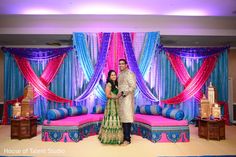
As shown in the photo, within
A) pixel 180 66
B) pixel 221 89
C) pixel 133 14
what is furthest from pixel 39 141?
pixel 221 89

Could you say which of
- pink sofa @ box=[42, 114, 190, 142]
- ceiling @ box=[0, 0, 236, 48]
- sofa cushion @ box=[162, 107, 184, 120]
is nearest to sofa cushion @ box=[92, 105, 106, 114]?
pink sofa @ box=[42, 114, 190, 142]

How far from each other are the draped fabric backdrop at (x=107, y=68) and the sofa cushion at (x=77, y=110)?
32 centimetres

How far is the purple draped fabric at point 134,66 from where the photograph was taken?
6.49 meters

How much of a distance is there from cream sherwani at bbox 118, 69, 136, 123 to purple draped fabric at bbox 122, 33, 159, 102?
61.7 inches

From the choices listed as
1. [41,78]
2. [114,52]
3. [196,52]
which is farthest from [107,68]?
[196,52]

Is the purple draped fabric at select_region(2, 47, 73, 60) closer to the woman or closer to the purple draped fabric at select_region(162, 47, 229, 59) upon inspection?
the woman

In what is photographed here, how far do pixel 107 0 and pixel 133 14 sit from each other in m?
1.21

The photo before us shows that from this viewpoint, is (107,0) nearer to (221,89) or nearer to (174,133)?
(174,133)

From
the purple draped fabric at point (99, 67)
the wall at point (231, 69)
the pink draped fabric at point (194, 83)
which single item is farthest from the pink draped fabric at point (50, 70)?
the pink draped fabric at point (194, 83)

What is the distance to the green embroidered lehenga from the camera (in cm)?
476

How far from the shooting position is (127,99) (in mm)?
4867

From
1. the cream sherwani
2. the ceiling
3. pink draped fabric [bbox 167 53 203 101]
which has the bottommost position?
the cream sherwani

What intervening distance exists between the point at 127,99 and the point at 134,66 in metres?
1.81

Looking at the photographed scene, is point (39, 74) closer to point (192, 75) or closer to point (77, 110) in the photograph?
point (77, 110)
